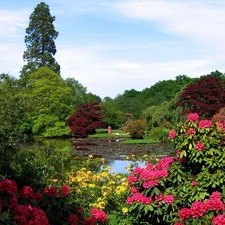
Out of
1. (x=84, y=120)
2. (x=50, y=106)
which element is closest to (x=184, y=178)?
(x=50, y=106)

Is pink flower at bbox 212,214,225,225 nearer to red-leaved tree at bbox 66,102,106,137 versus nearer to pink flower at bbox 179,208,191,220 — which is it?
pink flower at bbox 179,208,191,220

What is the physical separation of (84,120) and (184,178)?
29757 millimetres

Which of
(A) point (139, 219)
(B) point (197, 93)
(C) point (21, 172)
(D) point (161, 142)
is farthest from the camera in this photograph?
(D) point (161, 142)

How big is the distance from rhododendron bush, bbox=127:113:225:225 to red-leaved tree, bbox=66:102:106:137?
29.4 metres

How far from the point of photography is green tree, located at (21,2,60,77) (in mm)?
42438

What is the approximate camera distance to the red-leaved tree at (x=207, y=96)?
2456 cm

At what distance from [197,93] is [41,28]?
2244 centimetres

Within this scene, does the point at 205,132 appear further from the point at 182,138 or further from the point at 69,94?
the point at 69,94

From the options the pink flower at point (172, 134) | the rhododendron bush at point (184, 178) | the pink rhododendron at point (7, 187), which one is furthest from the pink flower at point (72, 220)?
the pink flower at point (172, 134)

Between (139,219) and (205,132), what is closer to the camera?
(205,132)

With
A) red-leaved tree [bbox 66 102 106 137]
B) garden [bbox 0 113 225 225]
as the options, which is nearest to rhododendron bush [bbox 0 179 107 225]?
garden [bbox 0 113 225 225]

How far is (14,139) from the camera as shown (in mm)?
5438

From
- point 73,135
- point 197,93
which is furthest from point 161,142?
point 73,135

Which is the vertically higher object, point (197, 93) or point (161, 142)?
point (197, 93)
